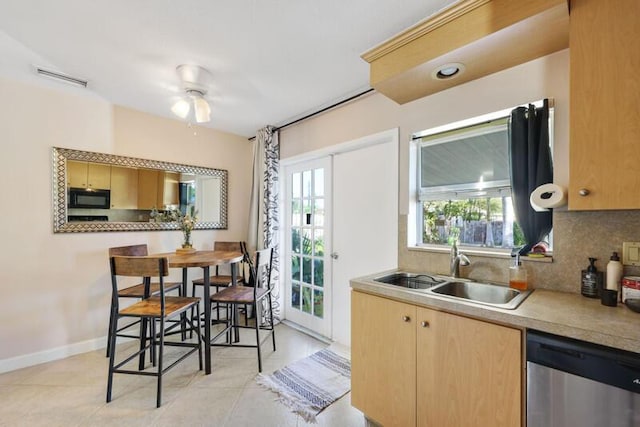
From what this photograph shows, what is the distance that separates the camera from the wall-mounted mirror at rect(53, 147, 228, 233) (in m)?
2.55

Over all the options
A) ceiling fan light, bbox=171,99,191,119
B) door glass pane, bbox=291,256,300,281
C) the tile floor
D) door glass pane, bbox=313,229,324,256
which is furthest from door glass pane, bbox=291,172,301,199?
the tile floor

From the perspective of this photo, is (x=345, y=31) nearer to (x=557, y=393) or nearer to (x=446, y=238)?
(x=446, y=238)

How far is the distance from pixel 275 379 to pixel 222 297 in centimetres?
82

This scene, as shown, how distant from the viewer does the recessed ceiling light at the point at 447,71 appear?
1.62 metres

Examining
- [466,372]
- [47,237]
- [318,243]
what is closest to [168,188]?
[47,237]

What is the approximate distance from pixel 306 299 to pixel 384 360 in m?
1.72

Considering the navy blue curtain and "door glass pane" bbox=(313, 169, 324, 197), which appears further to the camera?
"door glass pane" bbox=(313, 169, 324, 197)

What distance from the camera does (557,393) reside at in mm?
1040

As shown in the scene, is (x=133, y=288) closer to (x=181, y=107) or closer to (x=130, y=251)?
(x=130, y=251)

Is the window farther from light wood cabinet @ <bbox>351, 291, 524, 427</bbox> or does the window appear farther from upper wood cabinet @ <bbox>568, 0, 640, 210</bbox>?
light wood cabinet @ <bbox>351, 291, 524, 427</bbox>

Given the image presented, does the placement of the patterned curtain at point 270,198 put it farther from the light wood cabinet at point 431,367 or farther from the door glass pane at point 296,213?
the light wood cabinet at point 431,367

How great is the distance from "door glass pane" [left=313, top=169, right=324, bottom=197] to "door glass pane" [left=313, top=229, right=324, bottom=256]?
42cm

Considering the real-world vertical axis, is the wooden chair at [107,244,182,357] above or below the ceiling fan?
below

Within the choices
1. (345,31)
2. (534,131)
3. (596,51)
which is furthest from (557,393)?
(345,31)
